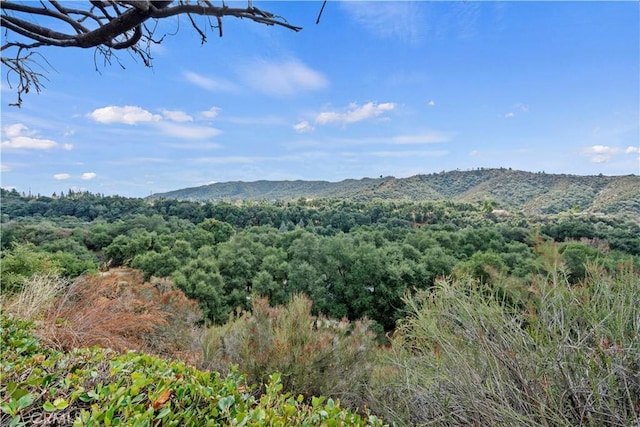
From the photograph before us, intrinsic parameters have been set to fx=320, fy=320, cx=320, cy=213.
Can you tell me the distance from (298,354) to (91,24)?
11.4 feet

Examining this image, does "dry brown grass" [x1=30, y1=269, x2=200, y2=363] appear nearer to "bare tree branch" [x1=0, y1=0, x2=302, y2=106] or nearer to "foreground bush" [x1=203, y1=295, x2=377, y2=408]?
"foreground bush" [x1=203, y1=295, x2=377, y2=408]

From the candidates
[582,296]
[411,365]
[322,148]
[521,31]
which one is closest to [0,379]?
[411,365]

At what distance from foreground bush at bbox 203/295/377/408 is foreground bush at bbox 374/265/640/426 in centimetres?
148

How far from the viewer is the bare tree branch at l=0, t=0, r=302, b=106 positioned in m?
1.42

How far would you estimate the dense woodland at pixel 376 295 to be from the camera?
66.4 inches

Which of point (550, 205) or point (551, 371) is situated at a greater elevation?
point (551, 371)

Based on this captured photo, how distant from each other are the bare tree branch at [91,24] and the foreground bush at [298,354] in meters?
3.09

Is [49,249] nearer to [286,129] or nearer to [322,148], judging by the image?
[286,129]

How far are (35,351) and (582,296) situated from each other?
136 inches

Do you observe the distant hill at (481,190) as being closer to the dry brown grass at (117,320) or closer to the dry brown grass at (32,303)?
the dry brown grass at (117,320)

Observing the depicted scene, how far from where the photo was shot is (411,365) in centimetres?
253

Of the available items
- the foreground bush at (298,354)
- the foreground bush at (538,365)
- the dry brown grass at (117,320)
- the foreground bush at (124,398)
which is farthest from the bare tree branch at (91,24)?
the foreground bush at (298,354)

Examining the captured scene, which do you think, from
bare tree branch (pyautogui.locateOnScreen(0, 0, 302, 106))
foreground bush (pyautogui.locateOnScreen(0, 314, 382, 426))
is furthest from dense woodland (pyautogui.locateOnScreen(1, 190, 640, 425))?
bare tree branch (pyautogui.locateOnScreen(0, 0, 302, 106))

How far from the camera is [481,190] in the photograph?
60.6 m
